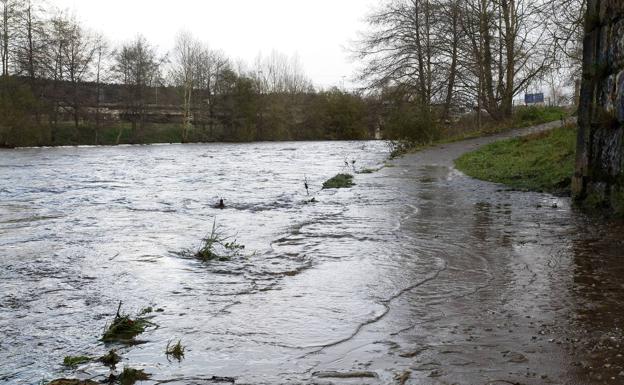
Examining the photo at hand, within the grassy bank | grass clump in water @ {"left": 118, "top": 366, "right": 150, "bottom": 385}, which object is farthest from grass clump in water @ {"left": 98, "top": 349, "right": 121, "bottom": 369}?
the grassy bank

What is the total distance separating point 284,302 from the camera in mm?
4363

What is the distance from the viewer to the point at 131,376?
2.98 m

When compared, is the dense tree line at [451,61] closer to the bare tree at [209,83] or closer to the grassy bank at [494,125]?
the grassy bank at [494,125]

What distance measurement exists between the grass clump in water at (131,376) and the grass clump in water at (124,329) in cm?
56

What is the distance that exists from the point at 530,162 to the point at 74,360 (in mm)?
13724

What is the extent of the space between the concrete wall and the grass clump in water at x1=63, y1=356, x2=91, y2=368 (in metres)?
6.83

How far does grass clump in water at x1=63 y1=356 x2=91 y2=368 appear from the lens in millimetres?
3157

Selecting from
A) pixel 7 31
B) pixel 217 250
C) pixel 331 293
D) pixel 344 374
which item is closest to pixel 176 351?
pixel 344 374

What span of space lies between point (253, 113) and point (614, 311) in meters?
55.9

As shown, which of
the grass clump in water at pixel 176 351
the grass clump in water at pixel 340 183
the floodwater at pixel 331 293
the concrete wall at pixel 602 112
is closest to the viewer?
the floodwater at pixel 331 293

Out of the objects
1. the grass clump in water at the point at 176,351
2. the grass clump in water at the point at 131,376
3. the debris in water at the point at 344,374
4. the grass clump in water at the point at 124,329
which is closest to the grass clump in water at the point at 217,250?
the grass clump in water at the point at 124,329

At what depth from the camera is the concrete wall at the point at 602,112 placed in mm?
7652

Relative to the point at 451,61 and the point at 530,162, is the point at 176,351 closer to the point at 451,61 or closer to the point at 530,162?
the point at 530,162

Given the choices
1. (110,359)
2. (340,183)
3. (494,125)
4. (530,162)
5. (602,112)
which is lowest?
(110,359)
